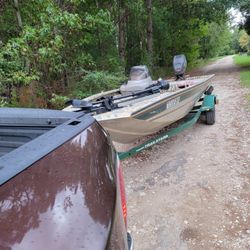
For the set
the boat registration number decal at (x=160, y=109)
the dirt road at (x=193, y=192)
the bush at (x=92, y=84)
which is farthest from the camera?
the bush at (x=92, y=84)

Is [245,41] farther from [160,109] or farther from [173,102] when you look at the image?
[160,109]

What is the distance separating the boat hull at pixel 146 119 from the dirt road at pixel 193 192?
583 millimetres

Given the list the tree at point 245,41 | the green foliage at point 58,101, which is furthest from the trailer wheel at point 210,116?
the tree at point 245,41

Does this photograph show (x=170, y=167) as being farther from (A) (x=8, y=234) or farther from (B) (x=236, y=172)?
(A) (x=8, y=234)

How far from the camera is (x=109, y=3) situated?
950 centimetres

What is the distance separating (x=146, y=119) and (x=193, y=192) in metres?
1.01

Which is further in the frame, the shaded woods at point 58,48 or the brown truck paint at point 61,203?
the shaded woods at point 58,48

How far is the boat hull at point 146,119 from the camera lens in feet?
10.4

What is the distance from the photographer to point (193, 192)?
10.6ft

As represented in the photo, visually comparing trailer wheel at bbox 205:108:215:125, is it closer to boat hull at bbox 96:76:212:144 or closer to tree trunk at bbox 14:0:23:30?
boat hull at bbox 96:76:212:144

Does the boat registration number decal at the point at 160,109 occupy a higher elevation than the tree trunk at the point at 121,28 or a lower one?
lower

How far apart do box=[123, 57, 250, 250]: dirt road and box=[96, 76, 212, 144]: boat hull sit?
58 centimetres

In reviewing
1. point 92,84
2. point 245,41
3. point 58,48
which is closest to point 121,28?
point 92,84

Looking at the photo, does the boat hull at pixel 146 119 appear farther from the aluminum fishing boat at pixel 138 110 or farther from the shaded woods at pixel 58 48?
the shaded woods at pixel 58 48
